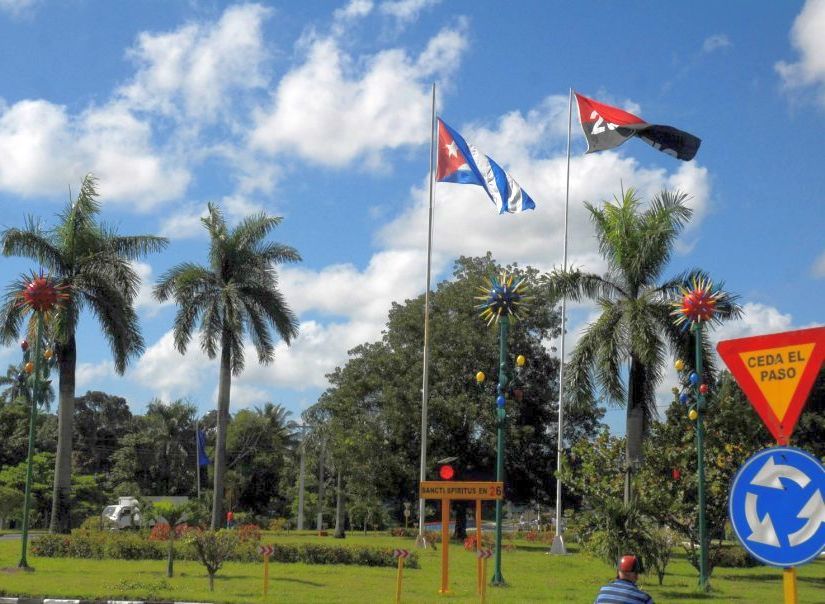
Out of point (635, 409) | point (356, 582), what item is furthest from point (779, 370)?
point (635, 409)

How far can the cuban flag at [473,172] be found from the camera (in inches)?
1179

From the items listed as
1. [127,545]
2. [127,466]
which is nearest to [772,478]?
[127,545]

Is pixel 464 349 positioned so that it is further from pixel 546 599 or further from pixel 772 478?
pixel 772 478

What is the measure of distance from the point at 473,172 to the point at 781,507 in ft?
90.0

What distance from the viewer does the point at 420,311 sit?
44.9 m

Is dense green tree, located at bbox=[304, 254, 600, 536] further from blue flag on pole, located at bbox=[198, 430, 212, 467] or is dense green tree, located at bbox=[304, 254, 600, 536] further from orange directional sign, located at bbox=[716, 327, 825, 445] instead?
orange directional sign, located at bbox=[716, 327, 825, 445]

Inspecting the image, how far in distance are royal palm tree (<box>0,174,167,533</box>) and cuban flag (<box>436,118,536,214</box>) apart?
10441 millimetres

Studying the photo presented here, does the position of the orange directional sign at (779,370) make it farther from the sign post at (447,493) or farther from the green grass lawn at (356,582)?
the sign post at (447,493)

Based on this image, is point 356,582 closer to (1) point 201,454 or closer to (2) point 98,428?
(1) point 201,454

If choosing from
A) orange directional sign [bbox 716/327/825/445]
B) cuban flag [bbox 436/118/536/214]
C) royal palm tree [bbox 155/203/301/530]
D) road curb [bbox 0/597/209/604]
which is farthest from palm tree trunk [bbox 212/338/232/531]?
orange directional sign [bbox 716/327/825/445]

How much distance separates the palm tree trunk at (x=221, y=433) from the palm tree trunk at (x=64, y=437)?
509cm

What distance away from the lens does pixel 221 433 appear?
35.2m

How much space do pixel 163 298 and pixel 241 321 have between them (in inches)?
128

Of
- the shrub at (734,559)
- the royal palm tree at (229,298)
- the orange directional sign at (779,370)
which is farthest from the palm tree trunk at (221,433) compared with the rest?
the orange directional sign at (779,370)
